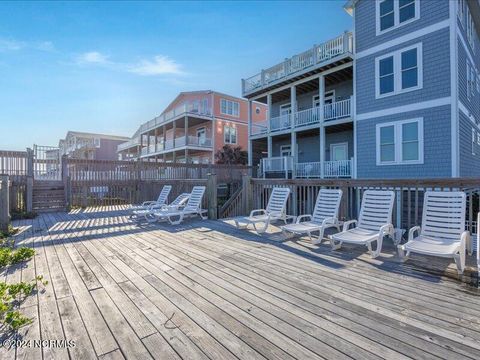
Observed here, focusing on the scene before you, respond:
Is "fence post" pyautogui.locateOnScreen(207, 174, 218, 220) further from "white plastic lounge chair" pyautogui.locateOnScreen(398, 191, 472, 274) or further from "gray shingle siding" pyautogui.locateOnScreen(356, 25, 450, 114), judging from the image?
"gray shingle siding" pyautogui.locateOnScreen(356, 25, 450, 114)

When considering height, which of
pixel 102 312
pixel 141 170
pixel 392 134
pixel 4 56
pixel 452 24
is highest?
pixel 452 24

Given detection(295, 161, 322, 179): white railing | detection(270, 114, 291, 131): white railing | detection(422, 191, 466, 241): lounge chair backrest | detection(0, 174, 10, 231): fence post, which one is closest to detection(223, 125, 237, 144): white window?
detection(270, 114, 291, 131): white railing

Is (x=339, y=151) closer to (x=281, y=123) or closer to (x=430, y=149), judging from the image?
(x=281, y=123)

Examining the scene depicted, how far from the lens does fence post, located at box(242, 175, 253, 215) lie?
8.13 m

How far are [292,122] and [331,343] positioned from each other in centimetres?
1371

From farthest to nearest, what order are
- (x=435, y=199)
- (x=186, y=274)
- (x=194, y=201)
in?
(x=194, y=201)
(x=435, y=199)
(x=186, y=274)

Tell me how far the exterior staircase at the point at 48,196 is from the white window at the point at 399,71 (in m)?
14.2

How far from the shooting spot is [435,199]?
164 inches

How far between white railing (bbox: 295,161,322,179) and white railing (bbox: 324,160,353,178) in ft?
1.32

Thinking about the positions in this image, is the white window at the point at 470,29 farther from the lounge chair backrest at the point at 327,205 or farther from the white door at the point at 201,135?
the white door at the point at 201,135

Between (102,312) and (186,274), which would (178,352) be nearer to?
(102,312)

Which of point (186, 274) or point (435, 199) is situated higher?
point (435, 199)

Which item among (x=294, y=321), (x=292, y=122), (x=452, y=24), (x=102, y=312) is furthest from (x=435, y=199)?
(x=292, y=122)

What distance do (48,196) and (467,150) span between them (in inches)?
691
